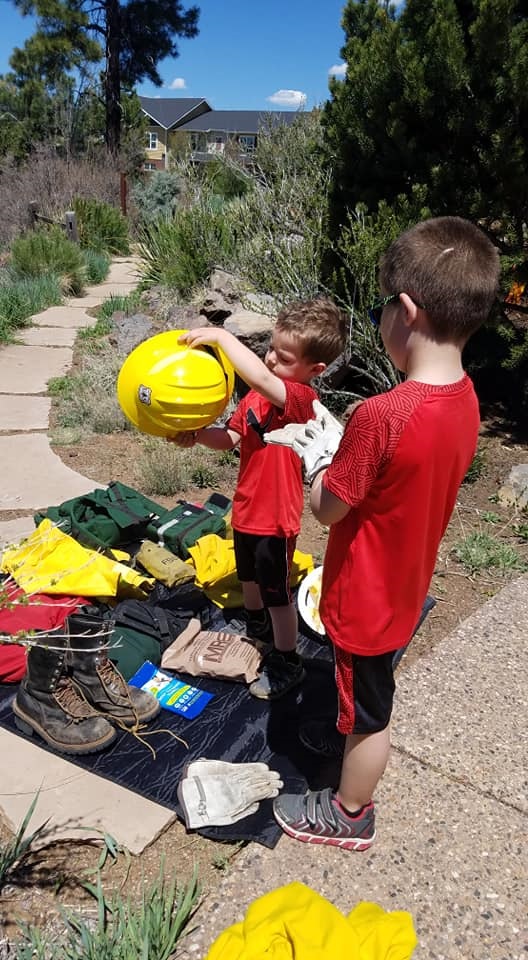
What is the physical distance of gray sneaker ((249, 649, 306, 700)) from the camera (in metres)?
2.77

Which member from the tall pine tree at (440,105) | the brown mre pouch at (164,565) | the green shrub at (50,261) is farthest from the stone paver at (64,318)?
the brown mre pouch at (164,565)

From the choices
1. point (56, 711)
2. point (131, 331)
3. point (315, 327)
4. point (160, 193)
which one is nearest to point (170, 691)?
point (56, 711)

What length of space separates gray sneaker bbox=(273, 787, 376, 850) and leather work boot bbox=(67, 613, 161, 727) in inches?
26.9

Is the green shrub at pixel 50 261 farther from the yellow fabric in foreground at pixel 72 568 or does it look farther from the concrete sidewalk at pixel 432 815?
the concrete sidewalk at pixel 432 815

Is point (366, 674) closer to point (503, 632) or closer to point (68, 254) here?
point (503, 632)

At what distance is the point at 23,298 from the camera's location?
29.2ft

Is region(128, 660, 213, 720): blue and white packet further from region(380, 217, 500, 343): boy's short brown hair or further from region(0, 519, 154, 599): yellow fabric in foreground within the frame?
region(380, 217, 500, 343): boy's short brown hair

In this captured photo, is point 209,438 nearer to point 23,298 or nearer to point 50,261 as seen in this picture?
point 23,298

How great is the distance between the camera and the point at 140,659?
2.85 metres

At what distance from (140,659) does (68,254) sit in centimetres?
957

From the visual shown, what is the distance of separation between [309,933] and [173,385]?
165cm

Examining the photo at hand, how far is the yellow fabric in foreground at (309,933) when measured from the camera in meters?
1.54

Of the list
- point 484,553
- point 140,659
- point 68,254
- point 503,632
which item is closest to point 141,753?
point 140,659

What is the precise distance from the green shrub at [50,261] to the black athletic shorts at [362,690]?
980 cm
